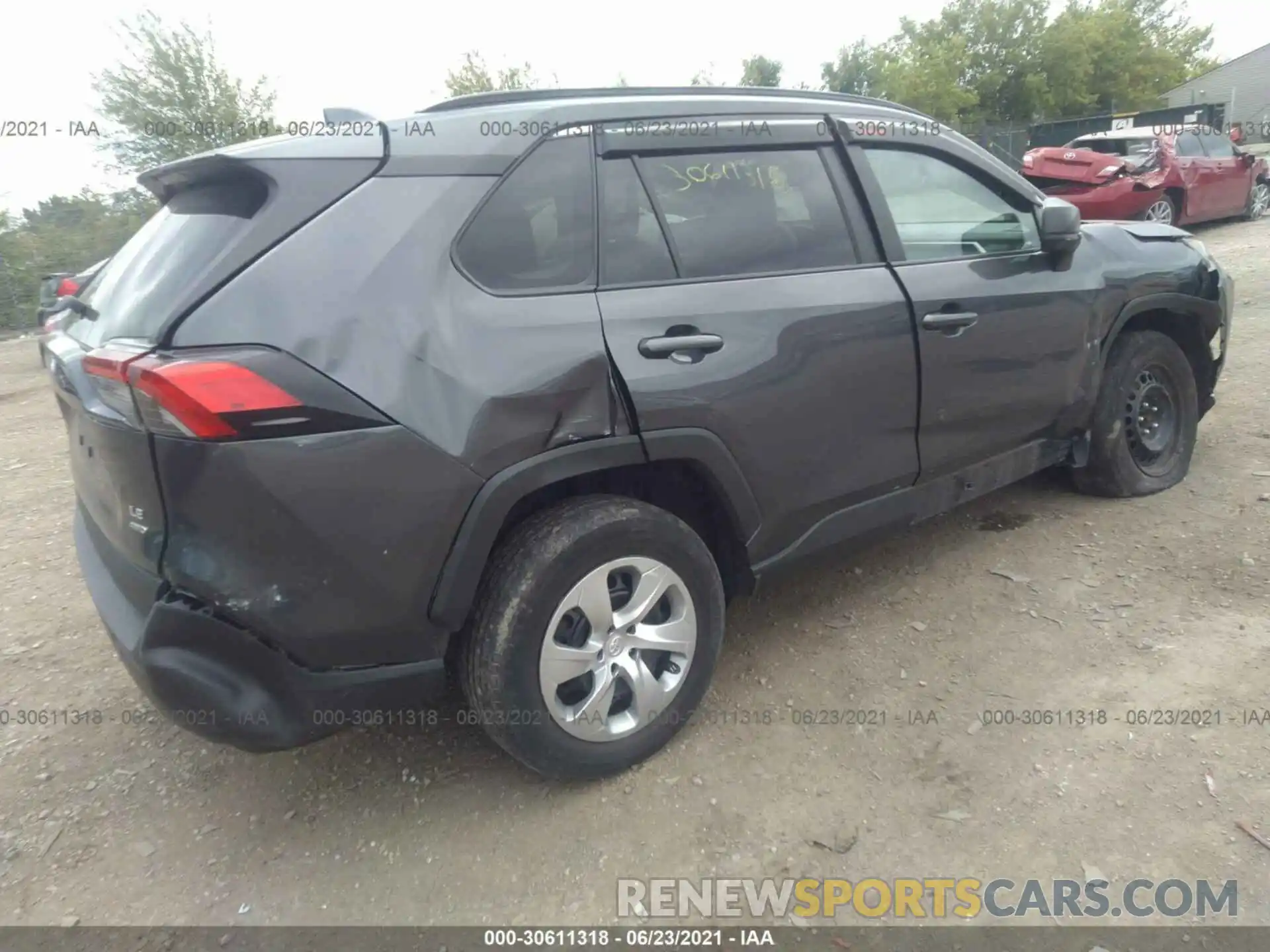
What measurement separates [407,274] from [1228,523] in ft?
11.8

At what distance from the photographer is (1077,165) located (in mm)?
11094

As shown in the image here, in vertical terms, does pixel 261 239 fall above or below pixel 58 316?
above

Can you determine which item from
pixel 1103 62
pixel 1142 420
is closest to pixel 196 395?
→ pixel 1142 420

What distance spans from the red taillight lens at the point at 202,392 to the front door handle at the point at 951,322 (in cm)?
212

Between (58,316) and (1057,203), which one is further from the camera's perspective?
(1057,203)

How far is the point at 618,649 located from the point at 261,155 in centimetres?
156

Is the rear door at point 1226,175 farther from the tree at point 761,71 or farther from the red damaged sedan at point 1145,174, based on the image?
the tree at point 761,71

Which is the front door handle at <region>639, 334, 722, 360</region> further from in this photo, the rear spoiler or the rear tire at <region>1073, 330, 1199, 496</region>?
the rear tire at <region>1073, 330, 1199, 496</region>

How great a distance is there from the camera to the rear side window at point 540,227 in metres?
2.21

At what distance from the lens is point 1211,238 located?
12164 millimetres

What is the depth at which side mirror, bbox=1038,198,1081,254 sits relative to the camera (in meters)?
3.30

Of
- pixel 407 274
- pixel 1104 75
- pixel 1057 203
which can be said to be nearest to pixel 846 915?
pixel 407 274

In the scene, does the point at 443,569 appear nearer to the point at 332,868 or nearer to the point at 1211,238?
the point at 332,868

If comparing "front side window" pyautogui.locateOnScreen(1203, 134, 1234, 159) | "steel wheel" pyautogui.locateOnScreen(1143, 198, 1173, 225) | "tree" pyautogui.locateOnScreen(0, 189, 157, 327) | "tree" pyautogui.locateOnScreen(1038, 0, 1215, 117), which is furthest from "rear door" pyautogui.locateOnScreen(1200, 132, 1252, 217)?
"tree" pyautogui.locateOnScreen(1038, 0, 1215, 117)
